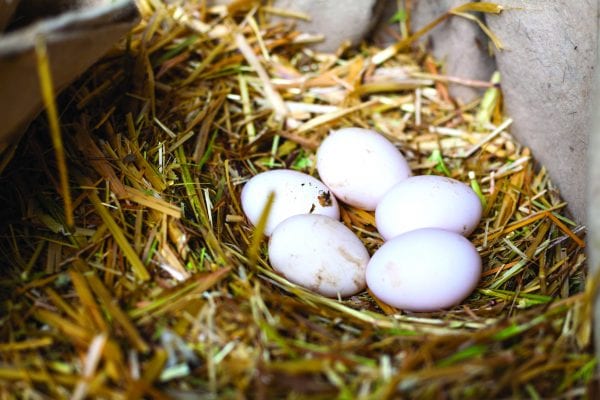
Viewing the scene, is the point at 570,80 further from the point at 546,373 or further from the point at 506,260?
the point at 546,373

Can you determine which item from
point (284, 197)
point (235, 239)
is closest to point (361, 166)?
point (284, 197)

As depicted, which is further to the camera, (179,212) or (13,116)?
(179,212)

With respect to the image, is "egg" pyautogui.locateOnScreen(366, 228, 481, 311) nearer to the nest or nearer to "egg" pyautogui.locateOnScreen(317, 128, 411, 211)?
the nest

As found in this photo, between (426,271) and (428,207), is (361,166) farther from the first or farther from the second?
(426,271)

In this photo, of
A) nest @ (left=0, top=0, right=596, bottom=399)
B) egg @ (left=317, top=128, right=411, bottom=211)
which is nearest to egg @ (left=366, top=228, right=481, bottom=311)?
nest @ (left=0, top=0, right=596, bottom=399)

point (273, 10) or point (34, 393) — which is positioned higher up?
point (273, 10)

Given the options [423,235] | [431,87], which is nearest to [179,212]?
[423,235]

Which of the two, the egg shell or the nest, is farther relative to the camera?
the egg shell
